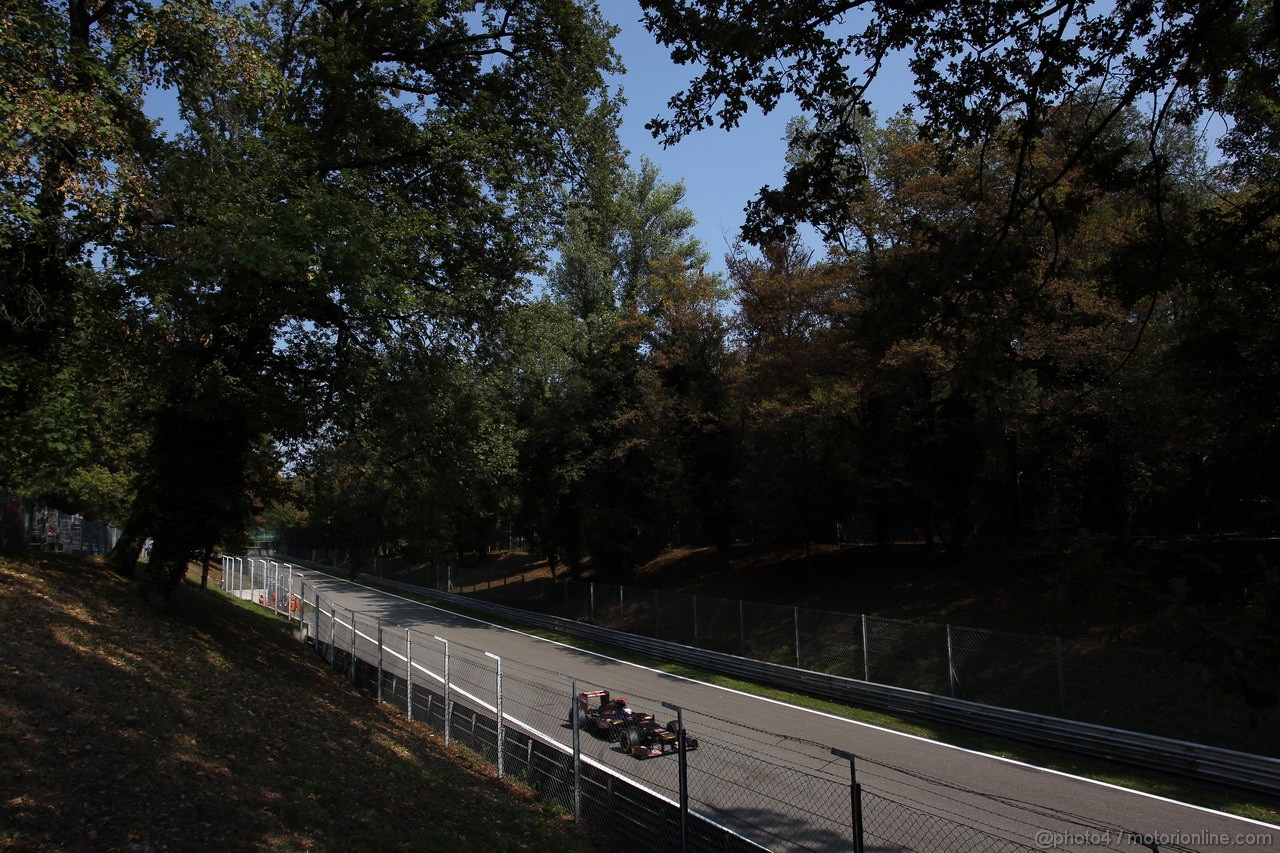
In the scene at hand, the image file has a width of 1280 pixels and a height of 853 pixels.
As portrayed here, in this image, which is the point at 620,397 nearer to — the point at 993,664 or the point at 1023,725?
the point at 993,664

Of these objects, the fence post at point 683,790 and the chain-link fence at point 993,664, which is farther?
the chain-link fence at point 993,664

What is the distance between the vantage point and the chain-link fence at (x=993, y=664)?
13.8 m

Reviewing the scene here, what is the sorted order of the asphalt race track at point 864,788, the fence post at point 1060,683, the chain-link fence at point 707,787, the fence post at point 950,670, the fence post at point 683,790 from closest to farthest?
the fence post at point 683,790 → the chain-link fence at point 707,787 → the asphalt race track at point 864,788 → the fence post at point 1060,683 → the fence post at point 950,670

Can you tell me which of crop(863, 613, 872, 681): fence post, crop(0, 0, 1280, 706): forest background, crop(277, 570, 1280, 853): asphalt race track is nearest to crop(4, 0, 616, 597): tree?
crop(0, 0, 1280, 706): forest background

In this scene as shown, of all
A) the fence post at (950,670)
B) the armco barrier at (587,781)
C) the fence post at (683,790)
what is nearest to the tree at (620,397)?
the fence post at (950,670)

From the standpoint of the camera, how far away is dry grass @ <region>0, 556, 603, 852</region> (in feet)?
20.2

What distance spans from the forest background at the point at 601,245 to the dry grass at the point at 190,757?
9.88ft

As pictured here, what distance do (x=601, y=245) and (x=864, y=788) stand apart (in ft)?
42.9

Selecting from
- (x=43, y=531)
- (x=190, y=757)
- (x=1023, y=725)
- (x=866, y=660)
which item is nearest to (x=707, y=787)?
(x=190, y=757)

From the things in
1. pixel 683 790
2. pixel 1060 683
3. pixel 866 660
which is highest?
pixel 683 790

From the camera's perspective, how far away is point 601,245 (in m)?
19.0

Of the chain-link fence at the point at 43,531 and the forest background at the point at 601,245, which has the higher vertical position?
the forest background at the point at 601,245

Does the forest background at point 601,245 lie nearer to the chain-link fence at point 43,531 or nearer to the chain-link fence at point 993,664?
the chain-link fence at point 43,531

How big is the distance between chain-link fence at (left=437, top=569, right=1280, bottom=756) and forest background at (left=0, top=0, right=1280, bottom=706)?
149 inches
